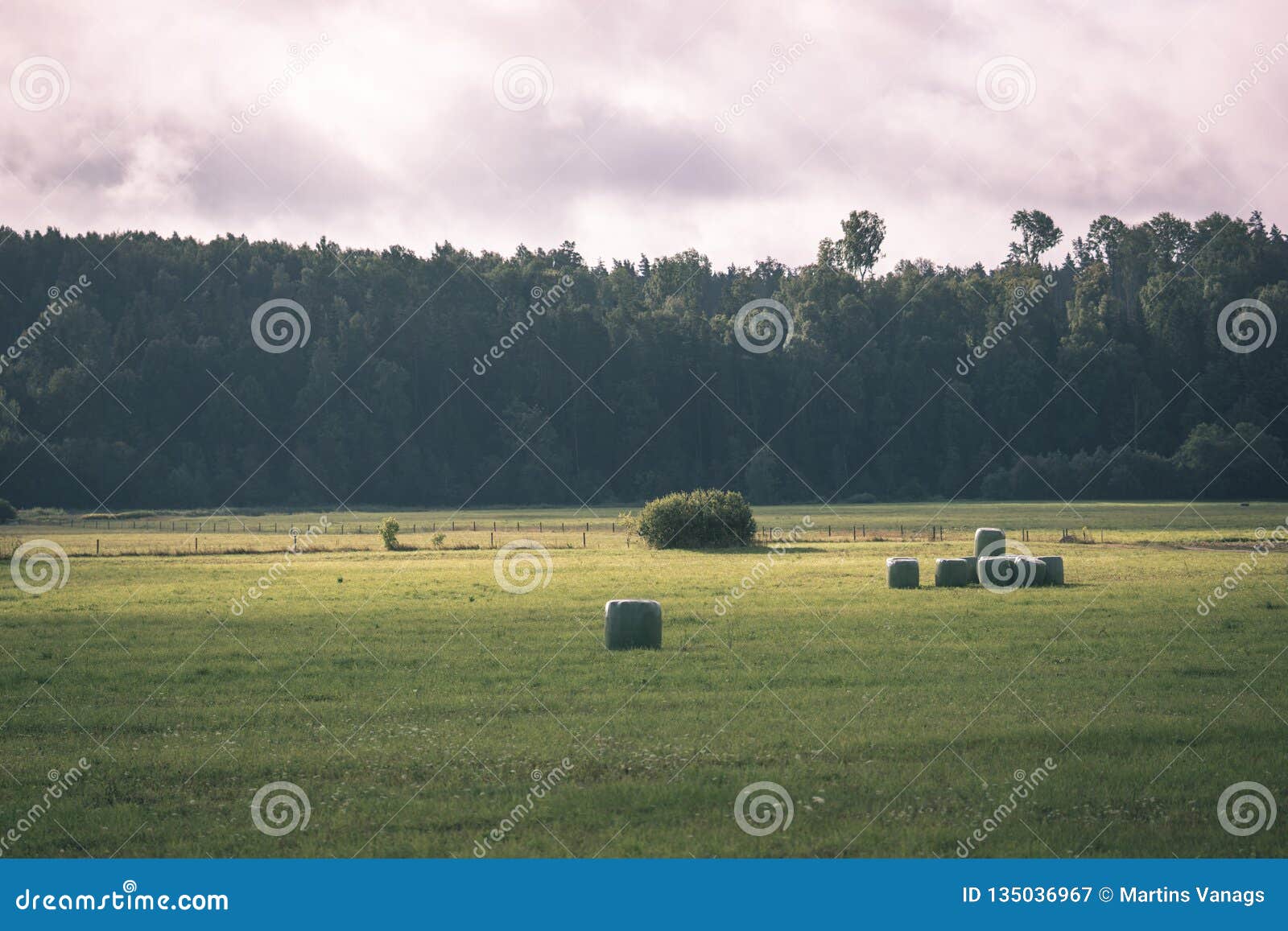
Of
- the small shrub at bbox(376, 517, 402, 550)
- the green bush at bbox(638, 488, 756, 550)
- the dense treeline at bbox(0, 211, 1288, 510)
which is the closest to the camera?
the green bush at bbox(638, 488, 756, 550)

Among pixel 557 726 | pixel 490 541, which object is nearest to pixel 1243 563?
pixel 557 726

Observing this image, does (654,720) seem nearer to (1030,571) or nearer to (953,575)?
(953,575)

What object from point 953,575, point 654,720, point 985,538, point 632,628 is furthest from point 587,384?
point 654,720

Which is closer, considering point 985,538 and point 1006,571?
point 1006,571

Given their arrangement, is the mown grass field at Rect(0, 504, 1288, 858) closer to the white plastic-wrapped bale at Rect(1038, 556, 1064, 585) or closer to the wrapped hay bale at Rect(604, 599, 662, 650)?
the wrapped hay bale at Rect(604, 599, 662, 650)

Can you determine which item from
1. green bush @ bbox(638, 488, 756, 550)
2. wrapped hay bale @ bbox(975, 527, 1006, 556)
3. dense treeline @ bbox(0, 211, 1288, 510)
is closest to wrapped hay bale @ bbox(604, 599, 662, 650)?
wrapped hay bale @ bbox(975, 527, 1006, 556)

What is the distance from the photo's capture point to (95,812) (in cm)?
1134

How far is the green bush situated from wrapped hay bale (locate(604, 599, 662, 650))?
34.2m

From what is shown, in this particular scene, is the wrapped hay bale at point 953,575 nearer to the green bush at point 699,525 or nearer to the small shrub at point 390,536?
the green bush at point 699,525

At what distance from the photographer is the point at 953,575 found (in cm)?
3206

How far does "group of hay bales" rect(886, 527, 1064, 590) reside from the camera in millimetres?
31516

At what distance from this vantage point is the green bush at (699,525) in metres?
55.5

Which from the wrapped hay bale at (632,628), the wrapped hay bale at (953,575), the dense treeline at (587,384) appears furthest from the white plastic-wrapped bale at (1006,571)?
the dense treeline at (587,384)

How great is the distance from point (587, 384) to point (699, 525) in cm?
10212
